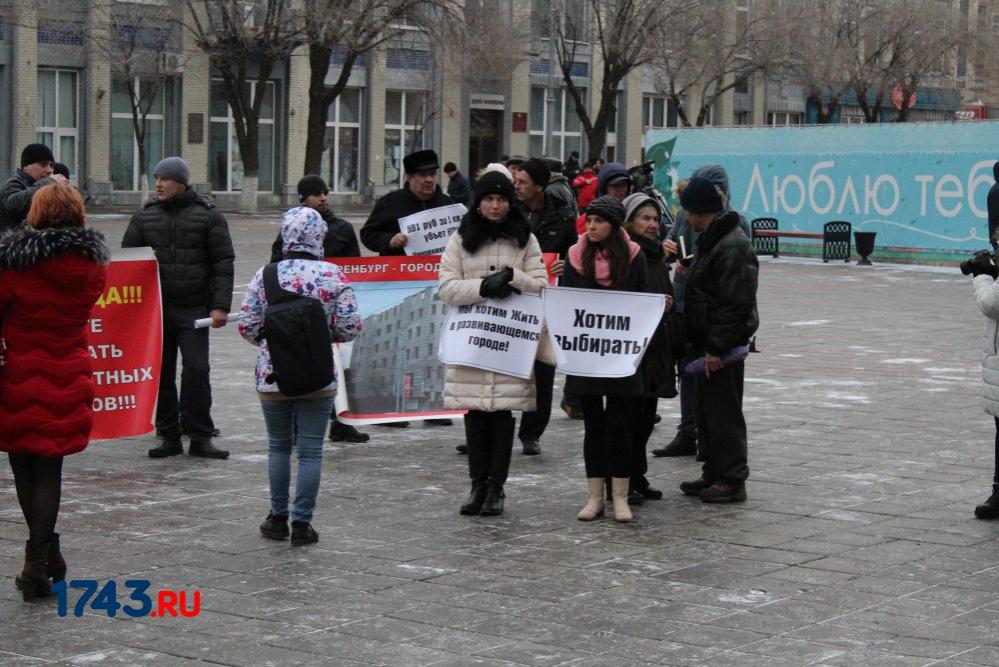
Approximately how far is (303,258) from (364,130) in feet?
159

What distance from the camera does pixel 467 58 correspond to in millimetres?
50219

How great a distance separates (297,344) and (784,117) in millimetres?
67909

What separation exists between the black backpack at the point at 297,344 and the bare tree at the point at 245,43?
36390 millimetres

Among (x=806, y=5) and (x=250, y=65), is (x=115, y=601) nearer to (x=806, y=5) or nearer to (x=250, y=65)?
(x=250, y=65)

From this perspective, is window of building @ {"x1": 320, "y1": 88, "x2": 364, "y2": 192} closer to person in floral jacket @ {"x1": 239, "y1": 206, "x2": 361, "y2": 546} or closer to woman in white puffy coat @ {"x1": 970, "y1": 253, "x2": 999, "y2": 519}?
woman in white puffy coat @ {"x1": 970, "y1": 253, "x2": 999, "y2": 519}

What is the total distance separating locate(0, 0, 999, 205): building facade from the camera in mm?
45344

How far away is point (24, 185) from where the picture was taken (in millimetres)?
9961

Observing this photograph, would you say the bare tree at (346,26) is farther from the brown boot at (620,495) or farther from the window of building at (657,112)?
the brown boot at (620,495)

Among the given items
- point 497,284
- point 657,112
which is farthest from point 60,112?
point 497,284

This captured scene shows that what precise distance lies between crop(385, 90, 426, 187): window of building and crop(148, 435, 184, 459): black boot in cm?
4601

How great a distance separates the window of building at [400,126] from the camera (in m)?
55.4

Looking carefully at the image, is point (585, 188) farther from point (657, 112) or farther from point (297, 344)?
point (657, 112)

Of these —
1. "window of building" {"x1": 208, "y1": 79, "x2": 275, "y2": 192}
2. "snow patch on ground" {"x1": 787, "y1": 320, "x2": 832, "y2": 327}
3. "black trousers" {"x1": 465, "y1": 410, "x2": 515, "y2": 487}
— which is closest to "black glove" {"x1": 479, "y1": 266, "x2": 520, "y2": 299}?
"black trousers" {"x1": 465, "y1": 410, "x2": 515, "y2": 487}

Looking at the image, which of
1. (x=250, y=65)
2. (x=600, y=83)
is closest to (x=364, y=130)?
(x=250, y=65)
